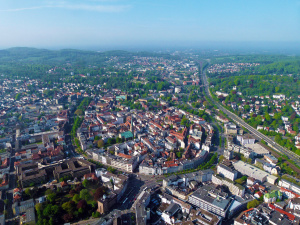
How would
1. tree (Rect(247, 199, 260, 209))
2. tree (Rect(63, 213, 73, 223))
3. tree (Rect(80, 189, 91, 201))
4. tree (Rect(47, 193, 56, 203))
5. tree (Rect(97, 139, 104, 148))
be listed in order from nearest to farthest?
tree (Rect(63, 213, 73, 223)) → tree (Rect(247, 199, 260, 209)) → tree (Rect(47, 193, 56, 203)) → tree (Rect(80, 189, 91, 201)) → tree (Rect(97, 139, 104, 148))

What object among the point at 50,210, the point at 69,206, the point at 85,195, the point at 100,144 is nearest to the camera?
the point at 50,210

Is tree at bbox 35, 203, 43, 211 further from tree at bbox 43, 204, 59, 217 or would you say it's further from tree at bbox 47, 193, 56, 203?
tree at bbox 47, 193, 56, 203

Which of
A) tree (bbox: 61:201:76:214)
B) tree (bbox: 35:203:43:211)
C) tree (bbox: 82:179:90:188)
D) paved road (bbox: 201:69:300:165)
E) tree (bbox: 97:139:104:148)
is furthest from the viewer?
tree (bbox: 97:139:104:148)

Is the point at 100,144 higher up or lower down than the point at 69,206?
higher up

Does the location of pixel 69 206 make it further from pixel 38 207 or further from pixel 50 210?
pixel 38 207

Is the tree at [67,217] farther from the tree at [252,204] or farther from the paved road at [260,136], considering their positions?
the paved road at [260,136]

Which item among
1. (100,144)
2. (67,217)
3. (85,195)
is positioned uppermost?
(100,144)

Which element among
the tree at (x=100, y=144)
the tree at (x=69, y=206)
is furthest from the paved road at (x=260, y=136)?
the tree at (x=69, y=206)

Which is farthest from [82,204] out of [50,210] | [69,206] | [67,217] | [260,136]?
[260,136]

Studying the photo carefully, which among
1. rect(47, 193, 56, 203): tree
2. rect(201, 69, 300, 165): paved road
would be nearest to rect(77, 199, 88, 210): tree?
rect(47, 193, 56, 203): tree

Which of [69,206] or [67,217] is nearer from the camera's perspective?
[67,217]

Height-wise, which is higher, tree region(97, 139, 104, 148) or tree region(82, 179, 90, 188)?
tree region(97, 139, 104, 148)
